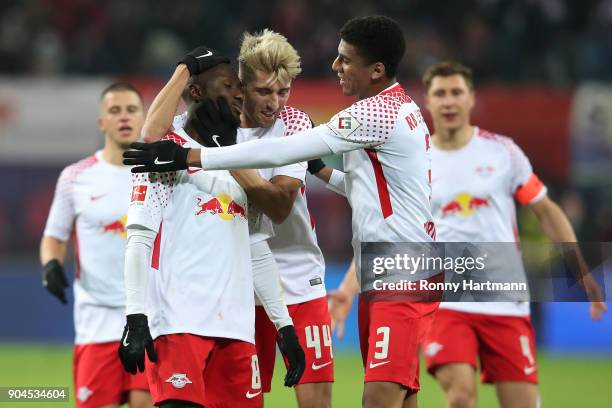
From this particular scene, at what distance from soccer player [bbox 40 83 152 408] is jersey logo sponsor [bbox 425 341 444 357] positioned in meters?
2.00

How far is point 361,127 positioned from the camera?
5.18 meters

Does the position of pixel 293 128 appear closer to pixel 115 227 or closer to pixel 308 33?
pixel 115 227

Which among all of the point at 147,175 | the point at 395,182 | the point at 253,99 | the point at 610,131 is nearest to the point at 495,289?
the point at 395,182

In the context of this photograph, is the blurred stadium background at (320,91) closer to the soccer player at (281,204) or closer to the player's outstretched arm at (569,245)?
the player's outstretched arm at (569,245)

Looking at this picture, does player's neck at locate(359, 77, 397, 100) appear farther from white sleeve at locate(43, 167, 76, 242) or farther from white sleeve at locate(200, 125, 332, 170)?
white sleeve at locate(43, 167, 76, 242)

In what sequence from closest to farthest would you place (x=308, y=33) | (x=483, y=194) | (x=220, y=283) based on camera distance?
(x=220, y=283) → (x=483, y=194) → (x=308, y=33)

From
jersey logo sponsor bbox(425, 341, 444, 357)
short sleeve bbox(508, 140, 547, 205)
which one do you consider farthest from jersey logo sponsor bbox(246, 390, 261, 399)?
short sleeve bbox(508, 140, 547, 205)

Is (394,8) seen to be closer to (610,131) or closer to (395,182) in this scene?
(610,131)

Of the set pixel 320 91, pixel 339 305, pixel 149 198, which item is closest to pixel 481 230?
pixel 339 305

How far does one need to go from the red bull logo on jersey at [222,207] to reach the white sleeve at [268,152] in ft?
0.55

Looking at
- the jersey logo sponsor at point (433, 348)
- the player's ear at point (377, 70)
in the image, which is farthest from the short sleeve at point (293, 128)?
the jersey logo sponsor at point (433, 348)

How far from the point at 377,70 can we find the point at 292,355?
4.90 ft

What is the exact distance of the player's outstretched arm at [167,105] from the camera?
203 inches

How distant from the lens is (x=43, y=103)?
15.1 meters
